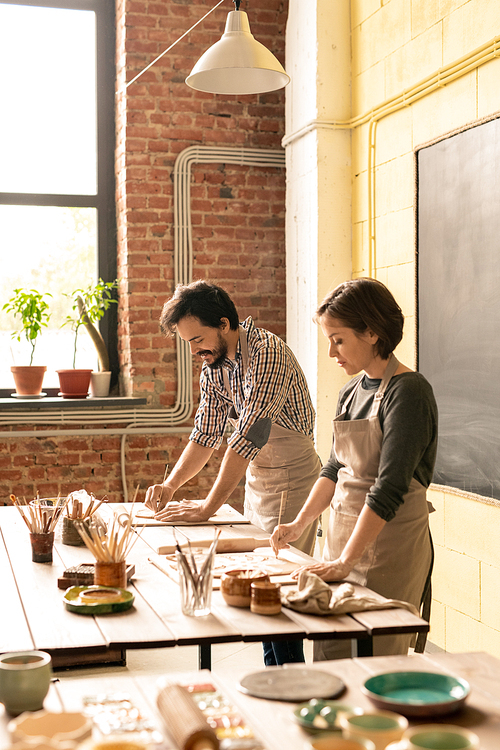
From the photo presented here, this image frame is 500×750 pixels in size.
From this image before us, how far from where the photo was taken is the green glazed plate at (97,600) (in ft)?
6.03

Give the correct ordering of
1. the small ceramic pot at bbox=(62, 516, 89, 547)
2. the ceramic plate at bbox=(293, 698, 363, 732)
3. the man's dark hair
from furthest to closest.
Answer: the man's dark hair < the small ceramic pot at bbox=(62, 516, 89, 547) < the ceramic plate at bbox=(293, 698, 363, 732)

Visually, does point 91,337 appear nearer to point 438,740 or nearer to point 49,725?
point 49,725

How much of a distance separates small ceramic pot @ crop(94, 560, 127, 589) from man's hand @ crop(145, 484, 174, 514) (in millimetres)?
916

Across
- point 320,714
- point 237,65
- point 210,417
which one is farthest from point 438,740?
point 237,65

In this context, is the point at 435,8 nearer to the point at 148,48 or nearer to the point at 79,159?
the point at 148,48

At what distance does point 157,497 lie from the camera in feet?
9.79

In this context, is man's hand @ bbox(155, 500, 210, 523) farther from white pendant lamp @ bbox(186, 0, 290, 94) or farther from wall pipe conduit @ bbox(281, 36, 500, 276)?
wall pipe conduit @ bbox(281, 36, 500, 276)

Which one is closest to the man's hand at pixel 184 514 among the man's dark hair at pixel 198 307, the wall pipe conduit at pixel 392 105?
the man's dark hair at pixel 198 307

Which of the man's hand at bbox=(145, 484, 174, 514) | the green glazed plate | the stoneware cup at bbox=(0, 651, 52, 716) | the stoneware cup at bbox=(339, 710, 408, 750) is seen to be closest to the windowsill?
the man's hand at bbox=(145, 484, 174, 514)

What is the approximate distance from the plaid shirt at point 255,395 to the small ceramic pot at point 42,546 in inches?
28.7

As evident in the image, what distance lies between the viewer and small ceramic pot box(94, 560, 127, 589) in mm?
2020

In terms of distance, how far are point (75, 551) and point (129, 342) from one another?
8.43 ft

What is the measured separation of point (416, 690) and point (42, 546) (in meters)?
1.31

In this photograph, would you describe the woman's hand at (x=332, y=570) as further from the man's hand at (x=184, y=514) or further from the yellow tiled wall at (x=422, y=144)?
the yellow tiled wall at (x=422, y=144)
